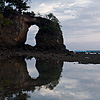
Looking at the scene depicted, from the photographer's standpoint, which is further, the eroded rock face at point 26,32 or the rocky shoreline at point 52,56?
the eroded rock face at point 26,32

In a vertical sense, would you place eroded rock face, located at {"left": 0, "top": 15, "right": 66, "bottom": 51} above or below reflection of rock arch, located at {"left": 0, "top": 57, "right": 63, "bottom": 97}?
above

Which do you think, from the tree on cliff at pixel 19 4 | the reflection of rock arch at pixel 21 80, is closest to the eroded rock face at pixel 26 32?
the tree on cliff at pixel 19 4

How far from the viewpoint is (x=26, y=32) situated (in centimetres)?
3881

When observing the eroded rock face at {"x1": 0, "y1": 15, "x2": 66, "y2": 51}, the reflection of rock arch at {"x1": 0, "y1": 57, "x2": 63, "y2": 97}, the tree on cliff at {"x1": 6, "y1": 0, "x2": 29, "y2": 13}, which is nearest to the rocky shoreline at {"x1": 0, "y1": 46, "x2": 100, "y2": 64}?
the eroded rock face at {"x1": 0, "y1": 15, "x2": 66, "y2": 51}

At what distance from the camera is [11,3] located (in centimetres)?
→ 3481

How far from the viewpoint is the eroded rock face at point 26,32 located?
113 ft

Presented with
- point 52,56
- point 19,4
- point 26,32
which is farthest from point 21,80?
point 26,32

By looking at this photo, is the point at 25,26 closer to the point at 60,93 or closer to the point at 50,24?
the point at 50,24

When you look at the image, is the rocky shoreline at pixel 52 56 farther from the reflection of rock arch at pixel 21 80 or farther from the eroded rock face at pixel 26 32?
the reflection of rock arch at pixel 21 80

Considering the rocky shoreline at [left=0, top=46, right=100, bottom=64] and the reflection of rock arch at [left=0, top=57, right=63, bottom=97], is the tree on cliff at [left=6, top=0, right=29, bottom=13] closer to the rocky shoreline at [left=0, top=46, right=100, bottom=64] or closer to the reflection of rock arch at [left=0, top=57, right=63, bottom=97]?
the rocky shoreline at [left=0, top=46, right=100, bottom=64]

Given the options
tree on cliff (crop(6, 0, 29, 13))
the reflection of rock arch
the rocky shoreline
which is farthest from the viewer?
tree on cliff (crop(6, 0, 29, 13))

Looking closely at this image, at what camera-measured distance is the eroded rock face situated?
3450 centimetres

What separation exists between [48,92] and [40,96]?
633 mm

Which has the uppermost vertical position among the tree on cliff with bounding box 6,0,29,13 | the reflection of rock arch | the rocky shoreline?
the tree on cliff with bounding box 6,0,29,13
